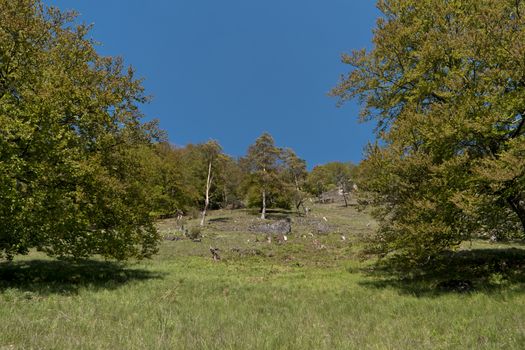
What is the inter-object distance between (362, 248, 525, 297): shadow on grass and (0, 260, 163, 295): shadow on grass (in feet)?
A: 39.8

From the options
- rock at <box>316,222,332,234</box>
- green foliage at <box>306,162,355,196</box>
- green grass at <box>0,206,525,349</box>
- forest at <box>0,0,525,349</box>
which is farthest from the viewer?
green foliage at <box>306,162,355,196</box>

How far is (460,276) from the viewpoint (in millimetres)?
17359

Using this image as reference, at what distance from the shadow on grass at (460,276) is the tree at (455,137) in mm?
1494

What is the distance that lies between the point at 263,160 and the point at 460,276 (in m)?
52.5

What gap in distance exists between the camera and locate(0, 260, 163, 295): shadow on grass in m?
14.6

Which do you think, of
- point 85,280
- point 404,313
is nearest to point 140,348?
point 404,313

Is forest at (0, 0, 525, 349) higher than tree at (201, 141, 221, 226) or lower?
lower

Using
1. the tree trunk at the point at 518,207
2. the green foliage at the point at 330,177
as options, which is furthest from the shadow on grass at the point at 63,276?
the green foliage at the point at 330,177

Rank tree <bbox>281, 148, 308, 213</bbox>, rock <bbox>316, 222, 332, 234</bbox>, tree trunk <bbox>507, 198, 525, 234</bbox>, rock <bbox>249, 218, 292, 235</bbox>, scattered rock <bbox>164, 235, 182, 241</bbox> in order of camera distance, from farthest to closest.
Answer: tree <bbox>281, 148, 308, 213</bbox>
rock <bbox>316, 222, 332, 234</bbox>
rock <bbox>249, 218, 292, 235</bbox>
scattered rock <bbox>164, 235, 182, 241</bbox>
tree trunk <bbox>507, 198, 525, 234</bbox>

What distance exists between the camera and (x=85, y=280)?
56.5ft

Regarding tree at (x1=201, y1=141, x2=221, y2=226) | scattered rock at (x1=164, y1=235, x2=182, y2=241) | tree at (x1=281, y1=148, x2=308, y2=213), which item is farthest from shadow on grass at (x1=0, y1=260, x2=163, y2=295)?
tree at (x1=281, y1=148, x2=308, y2=213)

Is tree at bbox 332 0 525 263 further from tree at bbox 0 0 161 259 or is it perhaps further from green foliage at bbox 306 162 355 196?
green foliage at bbox 306 162 355 196

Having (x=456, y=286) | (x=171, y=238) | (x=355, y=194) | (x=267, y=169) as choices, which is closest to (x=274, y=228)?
(x=171, y=238)

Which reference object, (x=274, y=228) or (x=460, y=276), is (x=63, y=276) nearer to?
(x=460, y=276)
